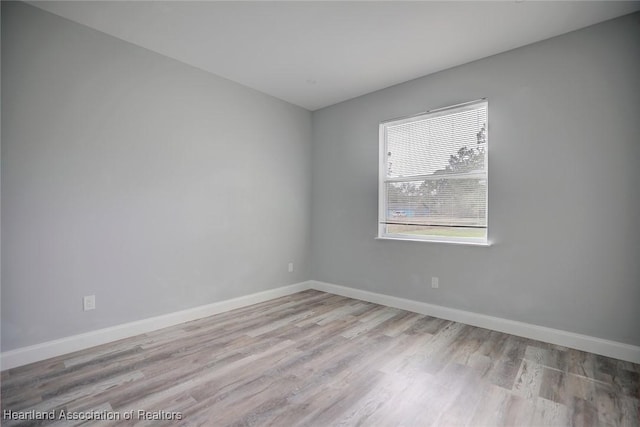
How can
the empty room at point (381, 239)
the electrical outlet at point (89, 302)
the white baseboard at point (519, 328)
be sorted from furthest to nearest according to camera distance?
the electrical outlet at point (89, 302), the white baseboard at point (519, 328), the empty room at point (381, 239)

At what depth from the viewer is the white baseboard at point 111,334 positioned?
2.25 metres

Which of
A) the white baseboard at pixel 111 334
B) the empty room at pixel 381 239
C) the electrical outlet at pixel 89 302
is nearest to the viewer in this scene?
the empty room at pixel 381 239

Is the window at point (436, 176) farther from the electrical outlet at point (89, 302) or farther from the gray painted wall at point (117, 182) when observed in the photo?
the electrical outlet at point (89, 302)

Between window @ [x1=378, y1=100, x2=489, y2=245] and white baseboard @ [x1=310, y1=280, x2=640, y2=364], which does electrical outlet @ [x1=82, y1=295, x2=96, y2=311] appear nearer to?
white baseboard @ [x1=310, y1=280, x2=640, y2=364]

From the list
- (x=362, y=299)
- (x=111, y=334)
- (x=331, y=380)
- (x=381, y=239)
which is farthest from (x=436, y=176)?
(x=111, y=334)

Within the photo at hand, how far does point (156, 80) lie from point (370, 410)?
331 centimetres

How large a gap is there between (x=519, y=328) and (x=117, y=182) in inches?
153

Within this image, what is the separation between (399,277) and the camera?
145 inches

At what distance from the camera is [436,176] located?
3.44 meters

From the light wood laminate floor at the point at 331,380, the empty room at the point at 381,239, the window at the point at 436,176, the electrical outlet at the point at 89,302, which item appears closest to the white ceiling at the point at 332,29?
the empty room at the point at 381,239

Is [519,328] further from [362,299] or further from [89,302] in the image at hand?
[89,302]

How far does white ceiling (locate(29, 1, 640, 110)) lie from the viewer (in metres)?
2.32

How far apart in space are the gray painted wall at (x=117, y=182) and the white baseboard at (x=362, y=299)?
2.7 inches

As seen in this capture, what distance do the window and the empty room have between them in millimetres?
25
